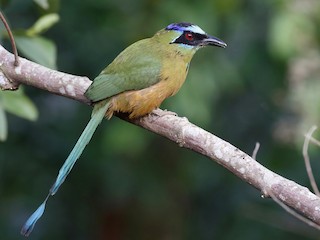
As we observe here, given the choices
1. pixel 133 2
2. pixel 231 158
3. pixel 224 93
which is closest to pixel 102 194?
pixel 224 93

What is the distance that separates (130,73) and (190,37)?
1.18 ft

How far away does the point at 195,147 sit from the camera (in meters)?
3.10

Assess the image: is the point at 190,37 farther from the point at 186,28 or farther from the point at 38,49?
the point at 38,49

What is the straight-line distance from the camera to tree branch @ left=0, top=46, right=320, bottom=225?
2777 mm

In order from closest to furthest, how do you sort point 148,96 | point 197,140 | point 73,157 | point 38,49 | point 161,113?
point 197,140 < point 73,157 < point 161,113 < point 148,96 < point 38,49

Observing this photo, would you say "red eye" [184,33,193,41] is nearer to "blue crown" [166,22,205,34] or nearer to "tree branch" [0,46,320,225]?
"blue crown" [166,22,205,34]

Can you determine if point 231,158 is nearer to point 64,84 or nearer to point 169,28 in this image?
point 64,84

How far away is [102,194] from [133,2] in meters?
1.66

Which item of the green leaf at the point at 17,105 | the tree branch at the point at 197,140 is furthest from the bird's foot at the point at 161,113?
the green leaf at the point at 17,105

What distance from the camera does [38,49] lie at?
3.84 metres

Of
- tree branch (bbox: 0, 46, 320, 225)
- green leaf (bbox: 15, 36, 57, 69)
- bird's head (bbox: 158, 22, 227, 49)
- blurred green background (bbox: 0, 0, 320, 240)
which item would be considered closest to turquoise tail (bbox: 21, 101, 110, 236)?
tree branch (bbox: 0, 46, 320, 225)

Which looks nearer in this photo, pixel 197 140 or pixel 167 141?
pixel 197 140

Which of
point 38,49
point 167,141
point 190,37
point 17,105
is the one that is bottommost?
point 167,141

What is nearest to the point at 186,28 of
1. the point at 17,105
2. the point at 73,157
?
the point at 17,105
